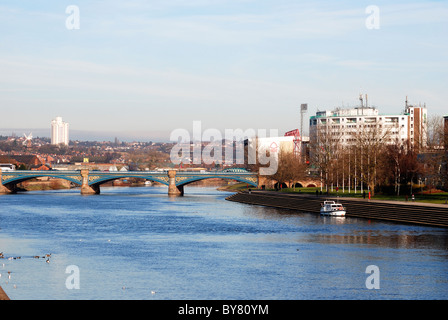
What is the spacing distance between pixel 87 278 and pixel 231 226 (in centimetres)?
3552

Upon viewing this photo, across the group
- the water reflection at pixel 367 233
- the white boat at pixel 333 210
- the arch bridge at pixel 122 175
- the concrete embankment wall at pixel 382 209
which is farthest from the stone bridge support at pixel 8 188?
the white boat at pixel 333 210

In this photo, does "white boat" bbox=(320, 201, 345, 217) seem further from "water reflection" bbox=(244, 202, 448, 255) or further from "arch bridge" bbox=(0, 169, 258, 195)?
"arch bridge" bbox=(0, 169, 258, 195)

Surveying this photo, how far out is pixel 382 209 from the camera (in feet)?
268

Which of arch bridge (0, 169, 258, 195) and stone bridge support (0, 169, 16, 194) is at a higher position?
arch bridge (0, 169, 258, 195)

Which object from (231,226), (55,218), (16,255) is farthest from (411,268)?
(55,218)

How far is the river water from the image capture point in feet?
131

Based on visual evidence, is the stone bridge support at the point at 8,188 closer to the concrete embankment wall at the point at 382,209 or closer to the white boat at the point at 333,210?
the concrete embankment wall at the point at 382,209

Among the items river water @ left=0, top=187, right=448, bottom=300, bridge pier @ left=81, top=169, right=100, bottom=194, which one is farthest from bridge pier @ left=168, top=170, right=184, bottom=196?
river water @ left=0, top=187, right=448, bottom=300

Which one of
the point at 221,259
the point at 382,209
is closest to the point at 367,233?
the point at 382,209

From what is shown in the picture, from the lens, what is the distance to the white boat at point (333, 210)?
Result: 8606 cm

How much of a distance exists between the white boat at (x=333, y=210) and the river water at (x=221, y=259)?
8.02 ft

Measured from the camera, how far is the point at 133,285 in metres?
41.6

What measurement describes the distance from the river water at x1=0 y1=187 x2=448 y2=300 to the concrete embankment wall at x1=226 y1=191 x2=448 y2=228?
2.31 metres

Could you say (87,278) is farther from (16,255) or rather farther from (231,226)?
(231,226)
